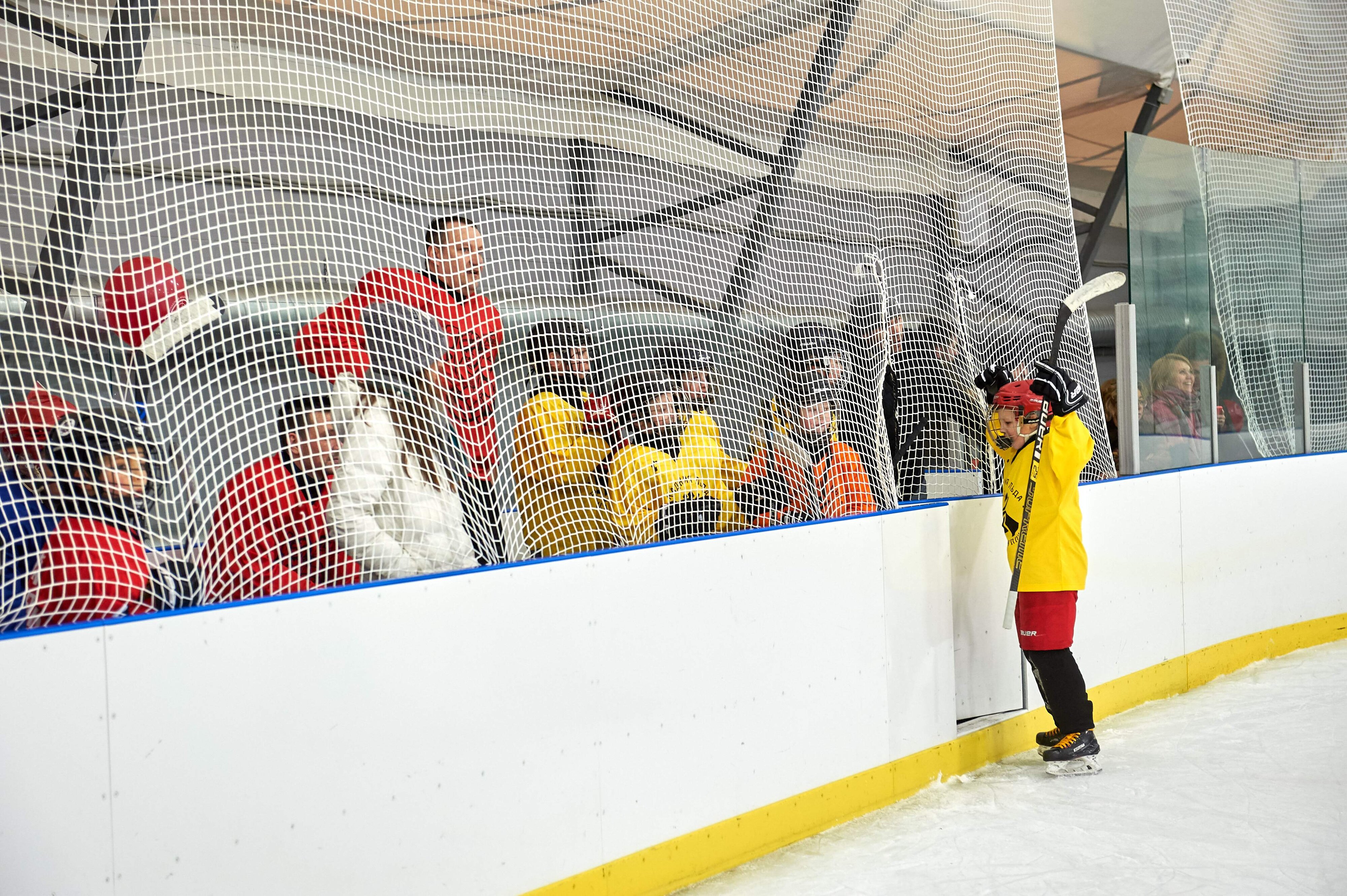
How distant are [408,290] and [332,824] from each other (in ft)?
3.36

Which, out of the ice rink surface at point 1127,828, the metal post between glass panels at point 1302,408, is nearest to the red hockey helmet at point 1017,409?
the ice rink surface at point 1127,828

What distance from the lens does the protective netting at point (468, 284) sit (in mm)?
1738

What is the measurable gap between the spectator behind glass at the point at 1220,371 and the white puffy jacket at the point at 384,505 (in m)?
3.45

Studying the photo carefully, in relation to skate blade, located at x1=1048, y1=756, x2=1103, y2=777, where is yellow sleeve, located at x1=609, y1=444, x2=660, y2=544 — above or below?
above

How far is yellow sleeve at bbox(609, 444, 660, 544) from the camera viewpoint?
8.02 feet

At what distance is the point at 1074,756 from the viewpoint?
3107 millimetres

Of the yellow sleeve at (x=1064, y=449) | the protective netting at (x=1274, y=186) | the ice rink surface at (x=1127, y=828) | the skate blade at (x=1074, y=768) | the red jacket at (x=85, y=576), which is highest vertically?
the protective netting at (x=1274, y=186)

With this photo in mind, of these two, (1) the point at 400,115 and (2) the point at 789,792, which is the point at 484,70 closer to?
(1) the point at 400,115

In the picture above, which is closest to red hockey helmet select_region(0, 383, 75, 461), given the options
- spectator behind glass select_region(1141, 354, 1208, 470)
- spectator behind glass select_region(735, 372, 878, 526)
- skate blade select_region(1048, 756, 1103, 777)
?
spectator behind glass select_region(735, 372, 878, 526)

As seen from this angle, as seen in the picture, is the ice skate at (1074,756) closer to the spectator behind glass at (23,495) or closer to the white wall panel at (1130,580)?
the white wall panel at (1130,580)

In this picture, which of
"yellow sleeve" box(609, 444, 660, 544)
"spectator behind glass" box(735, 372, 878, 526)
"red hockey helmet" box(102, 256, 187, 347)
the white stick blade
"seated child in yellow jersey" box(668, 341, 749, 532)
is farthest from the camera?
the white stick blade

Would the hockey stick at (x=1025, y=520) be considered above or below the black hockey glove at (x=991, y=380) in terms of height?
below

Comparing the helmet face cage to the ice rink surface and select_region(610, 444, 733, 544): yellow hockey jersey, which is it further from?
the ice rink surface

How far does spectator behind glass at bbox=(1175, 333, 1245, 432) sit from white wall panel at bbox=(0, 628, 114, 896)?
415 cm
